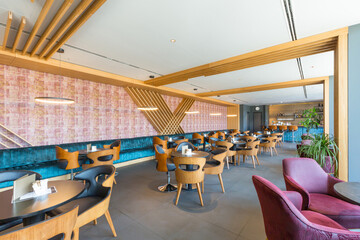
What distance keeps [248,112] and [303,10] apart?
10.3 m

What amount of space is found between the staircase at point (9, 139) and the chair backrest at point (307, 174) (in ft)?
14.2

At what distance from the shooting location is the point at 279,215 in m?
0.99

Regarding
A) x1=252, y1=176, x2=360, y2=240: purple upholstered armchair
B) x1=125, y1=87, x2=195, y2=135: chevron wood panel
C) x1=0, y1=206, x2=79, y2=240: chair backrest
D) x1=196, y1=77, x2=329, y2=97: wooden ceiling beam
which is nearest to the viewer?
x1=0, y1=206, x2=79, y2=240: chair backrest

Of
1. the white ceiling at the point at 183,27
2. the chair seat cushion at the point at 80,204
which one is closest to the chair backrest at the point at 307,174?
the white ceiling at the point at 183,27

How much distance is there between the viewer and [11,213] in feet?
3.10

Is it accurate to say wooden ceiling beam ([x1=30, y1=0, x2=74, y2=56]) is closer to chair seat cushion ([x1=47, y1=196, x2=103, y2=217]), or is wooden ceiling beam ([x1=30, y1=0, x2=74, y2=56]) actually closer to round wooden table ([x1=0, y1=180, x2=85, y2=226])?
round wooden table ([x1=0, y1=180, x2=85, y2=226])

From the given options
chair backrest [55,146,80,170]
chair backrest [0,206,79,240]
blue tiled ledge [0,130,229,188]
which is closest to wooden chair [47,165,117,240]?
chair backrest [0,206,79,240]

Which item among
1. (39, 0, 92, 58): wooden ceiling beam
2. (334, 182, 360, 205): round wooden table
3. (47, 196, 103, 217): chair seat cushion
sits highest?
(39, 0, 92, 58): wooden ceiling beam

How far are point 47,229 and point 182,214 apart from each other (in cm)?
143

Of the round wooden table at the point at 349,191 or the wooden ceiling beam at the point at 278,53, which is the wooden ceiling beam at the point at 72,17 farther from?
the round wooden table at the point at 349,191

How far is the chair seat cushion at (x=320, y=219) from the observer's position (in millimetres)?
1104

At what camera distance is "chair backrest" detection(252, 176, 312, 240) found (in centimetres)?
92

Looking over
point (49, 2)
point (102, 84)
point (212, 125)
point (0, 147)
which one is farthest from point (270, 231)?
point (212, 125)

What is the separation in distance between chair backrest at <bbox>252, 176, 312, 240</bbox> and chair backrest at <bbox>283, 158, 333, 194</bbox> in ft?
2.38
